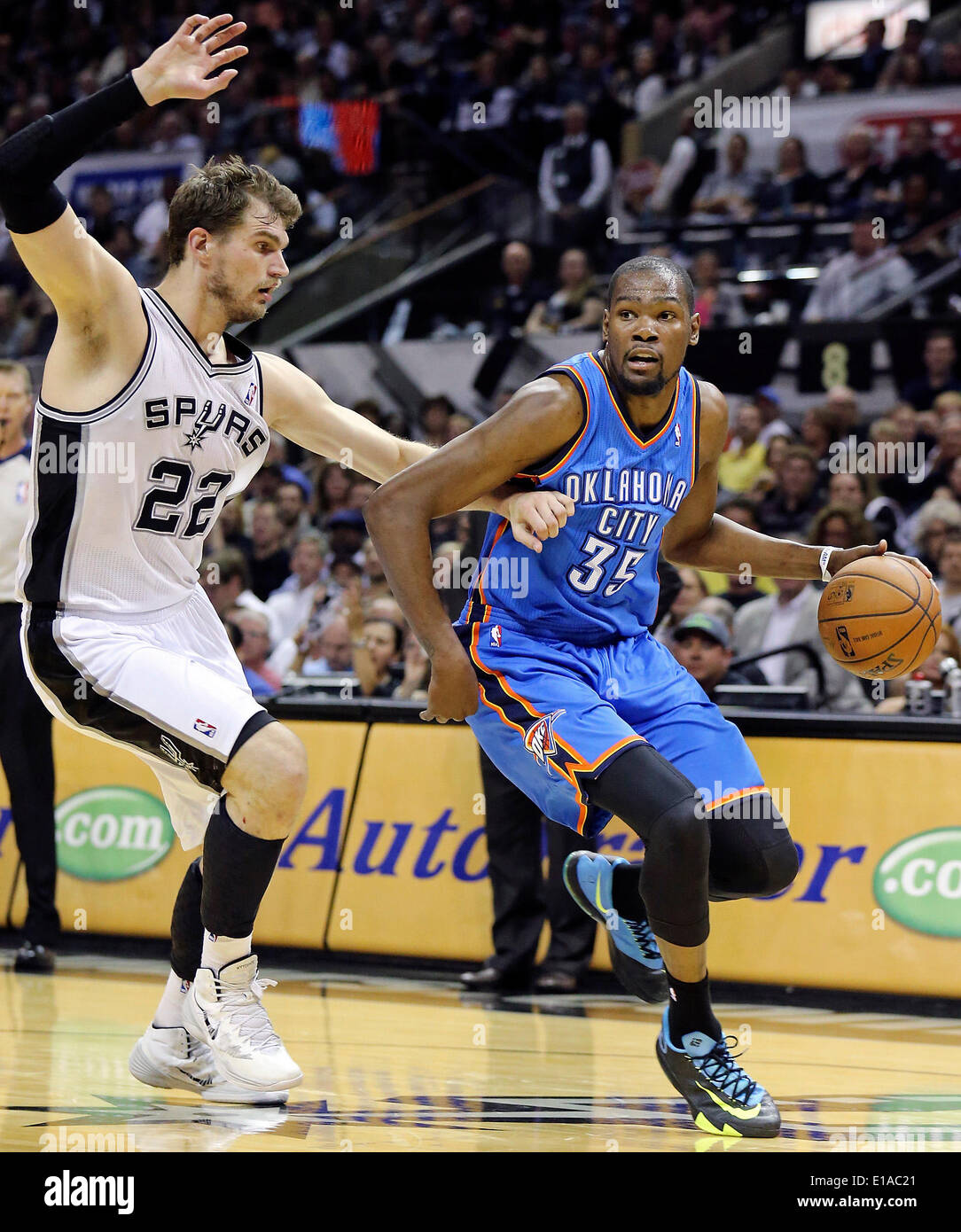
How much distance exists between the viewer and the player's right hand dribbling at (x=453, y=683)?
411cm

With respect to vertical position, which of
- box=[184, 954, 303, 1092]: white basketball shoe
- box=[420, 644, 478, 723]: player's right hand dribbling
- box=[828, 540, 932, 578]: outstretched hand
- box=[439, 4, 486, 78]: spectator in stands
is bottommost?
box=[184, 954, 303, 1092]: white basketball shoe

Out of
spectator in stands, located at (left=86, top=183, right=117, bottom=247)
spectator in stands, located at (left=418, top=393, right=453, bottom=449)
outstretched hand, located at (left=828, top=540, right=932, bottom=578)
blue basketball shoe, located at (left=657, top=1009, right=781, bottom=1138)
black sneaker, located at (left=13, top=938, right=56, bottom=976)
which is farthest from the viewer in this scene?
spectator in stands, located at (left=86, top=183, right=117, bottom=247)

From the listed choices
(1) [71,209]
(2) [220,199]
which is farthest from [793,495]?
(1) [71,209]

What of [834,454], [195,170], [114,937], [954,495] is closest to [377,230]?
[834,454]

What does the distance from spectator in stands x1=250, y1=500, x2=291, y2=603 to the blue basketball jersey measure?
670cm

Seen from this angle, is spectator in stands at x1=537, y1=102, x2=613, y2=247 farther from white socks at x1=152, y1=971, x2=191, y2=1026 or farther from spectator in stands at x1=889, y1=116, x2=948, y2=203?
white socks at x1=152, y1=971, x2=191, y2=1026

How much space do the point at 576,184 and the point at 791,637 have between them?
24.8 ft

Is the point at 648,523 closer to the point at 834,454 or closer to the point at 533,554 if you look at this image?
the point at 533,554

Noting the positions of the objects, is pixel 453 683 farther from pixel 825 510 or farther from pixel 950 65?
pixel 950 65

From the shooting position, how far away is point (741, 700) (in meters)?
7.05

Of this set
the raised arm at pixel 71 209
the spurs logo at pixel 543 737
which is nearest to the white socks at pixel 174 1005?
the spurs logo at pixel 543 737

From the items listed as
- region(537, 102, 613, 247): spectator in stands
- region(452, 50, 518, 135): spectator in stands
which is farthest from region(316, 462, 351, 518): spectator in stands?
region(452, 50, 518, 135): spectator in stands

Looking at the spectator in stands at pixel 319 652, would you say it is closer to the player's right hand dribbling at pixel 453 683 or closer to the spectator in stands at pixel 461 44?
the player's right hand dribbling at pixel 453 683

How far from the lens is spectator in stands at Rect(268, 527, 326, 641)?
1030cm
